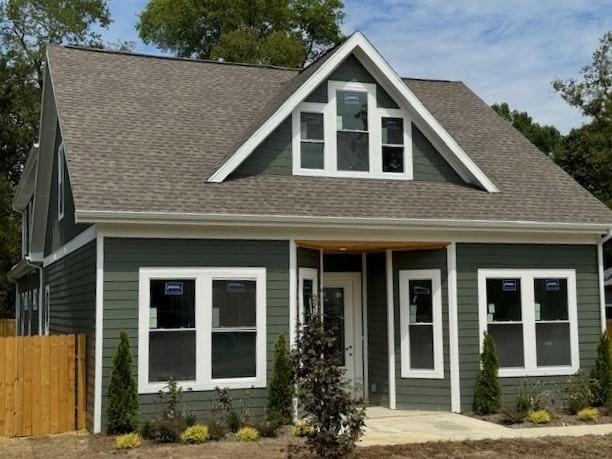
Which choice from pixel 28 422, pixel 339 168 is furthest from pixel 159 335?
pixel 339 168

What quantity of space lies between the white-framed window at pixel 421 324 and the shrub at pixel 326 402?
483 cm

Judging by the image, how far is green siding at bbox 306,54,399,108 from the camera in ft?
43.1

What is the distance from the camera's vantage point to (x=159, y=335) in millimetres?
10984

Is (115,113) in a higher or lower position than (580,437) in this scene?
higher

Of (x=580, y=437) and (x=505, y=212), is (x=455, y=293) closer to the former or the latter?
(x=505, y=212)

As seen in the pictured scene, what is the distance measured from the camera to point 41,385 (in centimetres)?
1143

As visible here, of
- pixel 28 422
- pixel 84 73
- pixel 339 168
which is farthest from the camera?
pixel 84 73

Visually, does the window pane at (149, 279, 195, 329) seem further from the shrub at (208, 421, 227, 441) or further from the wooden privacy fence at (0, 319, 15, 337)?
the wooden privacy fence at (0, 319, 15, 337)

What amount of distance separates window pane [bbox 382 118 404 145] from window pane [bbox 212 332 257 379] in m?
4.59

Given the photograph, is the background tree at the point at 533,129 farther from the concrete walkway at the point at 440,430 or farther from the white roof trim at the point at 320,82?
the concrete walkway at the point at 440,430

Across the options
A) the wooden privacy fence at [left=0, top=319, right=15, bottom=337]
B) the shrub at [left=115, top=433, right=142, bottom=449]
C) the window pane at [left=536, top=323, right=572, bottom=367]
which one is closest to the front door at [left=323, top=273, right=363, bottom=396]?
the window pane at [left=536, top=323, right=572, bottom=367]

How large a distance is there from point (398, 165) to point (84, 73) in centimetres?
691

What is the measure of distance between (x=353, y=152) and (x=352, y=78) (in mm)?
1375

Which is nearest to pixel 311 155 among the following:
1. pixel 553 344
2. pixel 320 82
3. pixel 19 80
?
pixel 320 82
